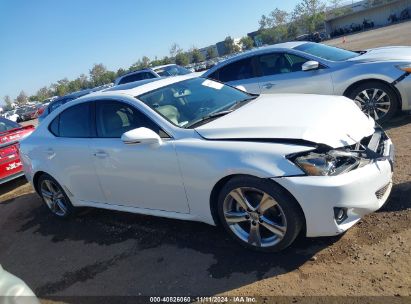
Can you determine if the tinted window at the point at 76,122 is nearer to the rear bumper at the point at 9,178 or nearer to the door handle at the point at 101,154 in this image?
the door handle at the point at 101,154

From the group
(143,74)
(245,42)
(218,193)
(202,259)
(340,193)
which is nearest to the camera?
(340,193)

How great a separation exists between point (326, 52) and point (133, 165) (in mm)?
4850

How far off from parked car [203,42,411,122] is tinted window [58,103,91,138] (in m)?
3.73

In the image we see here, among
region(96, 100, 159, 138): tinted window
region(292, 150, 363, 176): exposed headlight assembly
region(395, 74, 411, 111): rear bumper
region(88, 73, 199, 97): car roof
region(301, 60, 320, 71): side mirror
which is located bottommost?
region(395, 74, 411, 111): rear bumper

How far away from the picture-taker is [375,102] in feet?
21.6

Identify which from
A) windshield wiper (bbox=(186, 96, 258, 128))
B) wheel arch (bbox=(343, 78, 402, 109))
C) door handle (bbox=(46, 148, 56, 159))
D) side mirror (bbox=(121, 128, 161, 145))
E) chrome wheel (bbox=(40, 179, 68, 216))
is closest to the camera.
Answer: side mirror (bbox=(121, 128, 161, 145))

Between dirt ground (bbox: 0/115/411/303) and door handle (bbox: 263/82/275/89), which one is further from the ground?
door handle (bbox: 263/82/275/89)

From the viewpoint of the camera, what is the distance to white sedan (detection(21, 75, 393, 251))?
3.24 metres

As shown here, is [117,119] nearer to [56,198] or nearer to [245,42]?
[56,198]

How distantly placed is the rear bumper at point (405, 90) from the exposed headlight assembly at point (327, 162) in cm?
361

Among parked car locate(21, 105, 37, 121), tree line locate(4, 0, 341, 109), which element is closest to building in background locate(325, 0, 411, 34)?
tree line locate(4, 0, 341, 109)

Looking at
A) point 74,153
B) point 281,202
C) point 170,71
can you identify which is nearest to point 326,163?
point 281,202

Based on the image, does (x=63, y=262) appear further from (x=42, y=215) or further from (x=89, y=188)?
(x=42, y=215)

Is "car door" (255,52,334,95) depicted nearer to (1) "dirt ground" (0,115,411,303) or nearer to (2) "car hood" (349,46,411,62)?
(2) "car hood" (349,46,411,62)
